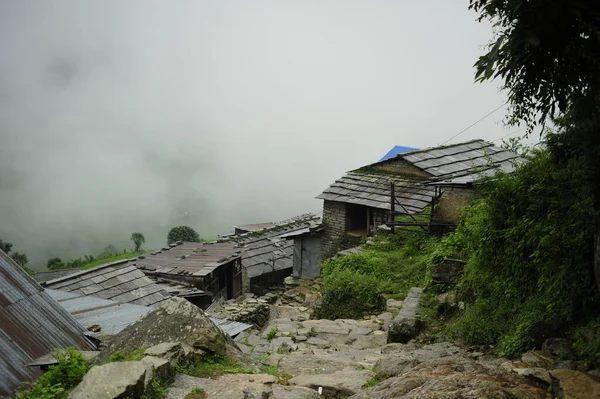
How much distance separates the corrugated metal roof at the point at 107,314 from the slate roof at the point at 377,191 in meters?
11.0

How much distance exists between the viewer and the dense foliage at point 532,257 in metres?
5.34

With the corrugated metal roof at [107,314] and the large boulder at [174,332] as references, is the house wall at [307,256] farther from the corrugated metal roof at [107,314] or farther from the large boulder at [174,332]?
the large boulder at [174,332]

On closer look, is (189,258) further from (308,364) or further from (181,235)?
(181,235)

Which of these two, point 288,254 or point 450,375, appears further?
point 288,254

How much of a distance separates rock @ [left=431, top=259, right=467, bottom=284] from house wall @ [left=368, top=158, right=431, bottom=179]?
9.91m

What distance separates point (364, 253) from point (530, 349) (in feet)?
34.9

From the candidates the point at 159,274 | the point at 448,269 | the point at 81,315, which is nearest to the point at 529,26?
the point at 448,269

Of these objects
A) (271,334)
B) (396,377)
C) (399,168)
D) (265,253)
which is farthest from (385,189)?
(396,377)

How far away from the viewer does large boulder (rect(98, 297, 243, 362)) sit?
Result: 5574 millimetres

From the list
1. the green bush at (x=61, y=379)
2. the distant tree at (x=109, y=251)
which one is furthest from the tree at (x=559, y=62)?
the distant tree at (x=109, y=251)

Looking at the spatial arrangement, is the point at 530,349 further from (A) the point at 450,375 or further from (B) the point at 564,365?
(A) the point at 450,375

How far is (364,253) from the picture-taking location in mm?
16484

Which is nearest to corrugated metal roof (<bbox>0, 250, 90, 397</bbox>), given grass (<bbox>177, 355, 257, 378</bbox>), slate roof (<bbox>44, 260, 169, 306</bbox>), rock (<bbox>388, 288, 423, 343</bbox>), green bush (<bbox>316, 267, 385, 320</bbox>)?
grass (<bbox>177, 355, 257, 378</bbox>)

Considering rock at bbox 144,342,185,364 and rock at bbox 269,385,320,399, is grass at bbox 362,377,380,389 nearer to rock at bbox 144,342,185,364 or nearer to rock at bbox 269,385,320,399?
rock at bbox 269,385,320,399
